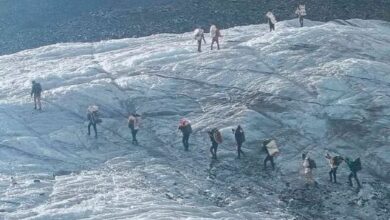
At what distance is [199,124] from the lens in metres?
31.5

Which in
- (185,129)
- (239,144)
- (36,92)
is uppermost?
(36,92)

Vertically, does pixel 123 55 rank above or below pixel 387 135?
above

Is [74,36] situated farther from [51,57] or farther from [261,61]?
[261,61]

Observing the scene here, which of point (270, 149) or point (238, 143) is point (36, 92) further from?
point (270, 149)

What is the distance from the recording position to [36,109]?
33.1 meters

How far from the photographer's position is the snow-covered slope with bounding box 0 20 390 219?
2538 cm

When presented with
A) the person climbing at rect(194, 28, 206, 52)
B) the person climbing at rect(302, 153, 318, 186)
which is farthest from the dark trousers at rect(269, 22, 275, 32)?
the person climbing at rect(302, 153, 318, 186)

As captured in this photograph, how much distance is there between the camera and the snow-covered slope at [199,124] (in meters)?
25.4

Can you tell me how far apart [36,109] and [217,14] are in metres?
20.2

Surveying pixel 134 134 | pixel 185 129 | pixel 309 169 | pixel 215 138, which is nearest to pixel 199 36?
pixel 134 134

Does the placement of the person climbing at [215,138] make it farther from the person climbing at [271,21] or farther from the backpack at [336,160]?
the person climbing at [271,21]

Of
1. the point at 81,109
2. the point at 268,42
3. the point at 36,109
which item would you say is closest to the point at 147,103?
the point at 81,109

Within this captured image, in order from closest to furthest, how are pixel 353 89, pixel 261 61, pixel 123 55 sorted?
pixel 353 89
pixel 261 61
pixel 123 55

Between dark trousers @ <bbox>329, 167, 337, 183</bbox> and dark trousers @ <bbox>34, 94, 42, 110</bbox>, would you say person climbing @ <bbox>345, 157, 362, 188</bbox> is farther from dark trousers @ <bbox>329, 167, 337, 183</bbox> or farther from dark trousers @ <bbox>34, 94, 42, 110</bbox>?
dark trousers @ <bbox>34, 94, 42, 110</bbox>
